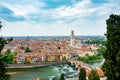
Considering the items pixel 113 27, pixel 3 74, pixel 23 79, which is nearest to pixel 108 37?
pixel 113 27

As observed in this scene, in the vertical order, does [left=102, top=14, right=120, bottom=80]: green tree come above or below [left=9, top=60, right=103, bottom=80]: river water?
above

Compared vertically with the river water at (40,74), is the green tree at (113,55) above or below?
above

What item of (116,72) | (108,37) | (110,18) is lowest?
(116,72)

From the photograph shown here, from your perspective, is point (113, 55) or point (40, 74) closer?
point (113, 55)

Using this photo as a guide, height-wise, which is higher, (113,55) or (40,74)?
(113,55)

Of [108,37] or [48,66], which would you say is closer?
[108,37]

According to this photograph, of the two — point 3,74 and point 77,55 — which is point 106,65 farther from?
point 77,55

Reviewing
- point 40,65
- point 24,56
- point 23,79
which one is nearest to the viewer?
point 23,79

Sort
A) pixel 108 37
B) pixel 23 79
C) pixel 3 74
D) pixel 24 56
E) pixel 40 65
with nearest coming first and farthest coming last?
pixel 3 74 → pixel 108 37 → pixel 23 79 → pixel 40 65 → pixel 24 56

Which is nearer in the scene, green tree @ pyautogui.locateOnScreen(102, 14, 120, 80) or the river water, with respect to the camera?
green tree @ pyautogui.locateOnScreen(102, 14, 120, 80)

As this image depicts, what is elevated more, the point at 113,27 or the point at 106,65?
the point at 113,27

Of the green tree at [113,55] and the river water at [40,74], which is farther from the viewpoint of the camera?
the river water at [40,74]
